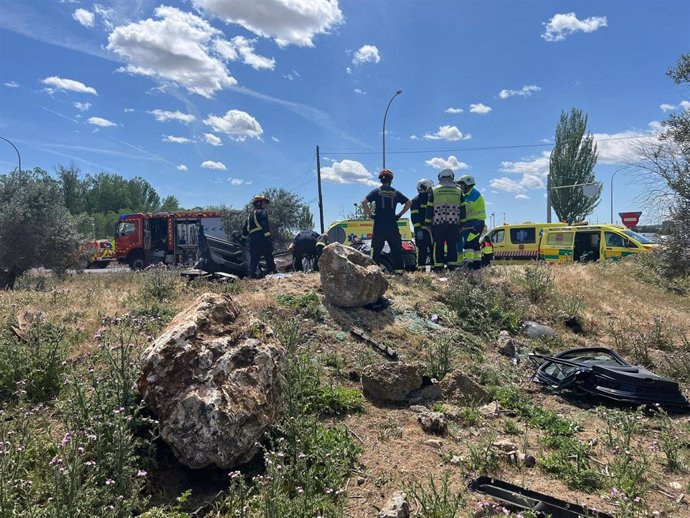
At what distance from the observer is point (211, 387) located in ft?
10.1

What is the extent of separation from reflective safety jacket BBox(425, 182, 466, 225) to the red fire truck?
17.2m

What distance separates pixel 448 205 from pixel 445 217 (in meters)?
0.24

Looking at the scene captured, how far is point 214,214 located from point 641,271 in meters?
20.1

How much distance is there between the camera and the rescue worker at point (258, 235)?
9727mm

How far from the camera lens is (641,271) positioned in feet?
34.7

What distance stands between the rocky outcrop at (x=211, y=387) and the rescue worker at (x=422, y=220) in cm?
646

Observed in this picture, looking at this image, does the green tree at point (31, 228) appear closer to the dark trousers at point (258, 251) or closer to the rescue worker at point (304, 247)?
the dark trousers at point (258, 251)

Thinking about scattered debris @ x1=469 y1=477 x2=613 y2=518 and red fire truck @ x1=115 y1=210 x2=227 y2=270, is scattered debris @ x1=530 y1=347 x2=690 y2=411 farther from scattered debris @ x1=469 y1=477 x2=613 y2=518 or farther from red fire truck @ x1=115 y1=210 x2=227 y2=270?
red fire truck @ x1=115 y1=210 x2=227 y2=270

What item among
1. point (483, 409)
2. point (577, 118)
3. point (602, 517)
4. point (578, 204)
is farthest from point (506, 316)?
point (577, 118)

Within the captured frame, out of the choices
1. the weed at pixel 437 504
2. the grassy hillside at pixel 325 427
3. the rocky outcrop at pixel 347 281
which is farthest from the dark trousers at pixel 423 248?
the weed at pixel 437 504

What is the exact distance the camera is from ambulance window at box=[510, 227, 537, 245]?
17250mm

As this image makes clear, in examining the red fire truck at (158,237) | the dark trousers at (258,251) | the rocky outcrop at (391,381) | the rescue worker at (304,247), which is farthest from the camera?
the red fire truck at (158,237)

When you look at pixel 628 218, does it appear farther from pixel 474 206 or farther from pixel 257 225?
pixel 257 225

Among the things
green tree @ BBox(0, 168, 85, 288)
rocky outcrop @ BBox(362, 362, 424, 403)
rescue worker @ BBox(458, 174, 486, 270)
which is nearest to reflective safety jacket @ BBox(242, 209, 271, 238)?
rescue worker @ BBox(458, 174, 486, 270)
